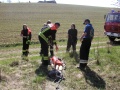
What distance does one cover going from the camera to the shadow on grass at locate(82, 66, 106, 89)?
8.08 m

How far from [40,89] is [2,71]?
1.62 metres

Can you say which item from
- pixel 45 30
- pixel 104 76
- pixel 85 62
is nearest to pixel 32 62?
pixel 45 30

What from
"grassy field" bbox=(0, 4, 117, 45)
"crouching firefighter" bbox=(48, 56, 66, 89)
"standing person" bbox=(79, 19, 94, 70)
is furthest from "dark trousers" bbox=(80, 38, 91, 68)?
"grassy field" bbox=(0, 4, 117, 45)

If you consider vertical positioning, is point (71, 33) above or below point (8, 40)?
above

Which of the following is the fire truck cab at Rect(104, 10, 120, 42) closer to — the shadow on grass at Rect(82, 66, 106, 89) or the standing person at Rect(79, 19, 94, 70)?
the standing person at Rect(79, 19, 94, 70)

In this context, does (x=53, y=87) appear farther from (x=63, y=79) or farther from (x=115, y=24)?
(x=115, y=24)

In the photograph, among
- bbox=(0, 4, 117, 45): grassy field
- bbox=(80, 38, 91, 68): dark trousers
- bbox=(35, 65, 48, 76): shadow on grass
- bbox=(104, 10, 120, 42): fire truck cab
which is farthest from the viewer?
bbox=(0, 4, 117, 45): grassy field

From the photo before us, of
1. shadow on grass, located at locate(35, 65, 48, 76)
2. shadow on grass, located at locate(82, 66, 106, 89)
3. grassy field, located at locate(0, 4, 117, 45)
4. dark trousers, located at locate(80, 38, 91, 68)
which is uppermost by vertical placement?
dark trousers, located at locate(80, 38, 91, 68)

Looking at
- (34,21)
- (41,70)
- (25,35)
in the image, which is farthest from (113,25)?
(34,21)

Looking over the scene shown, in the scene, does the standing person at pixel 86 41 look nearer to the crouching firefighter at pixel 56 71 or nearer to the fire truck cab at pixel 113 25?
the crouching firefighter at pixel 56 71

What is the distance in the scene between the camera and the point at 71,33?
12.7m

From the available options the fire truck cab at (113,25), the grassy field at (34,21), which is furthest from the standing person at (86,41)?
the grassy field at (34,21)

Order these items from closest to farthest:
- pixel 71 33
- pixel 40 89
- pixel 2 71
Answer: pixel 40 89 < pixel 2 71 < pixel 71 33

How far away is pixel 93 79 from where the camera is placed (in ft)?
27.7
